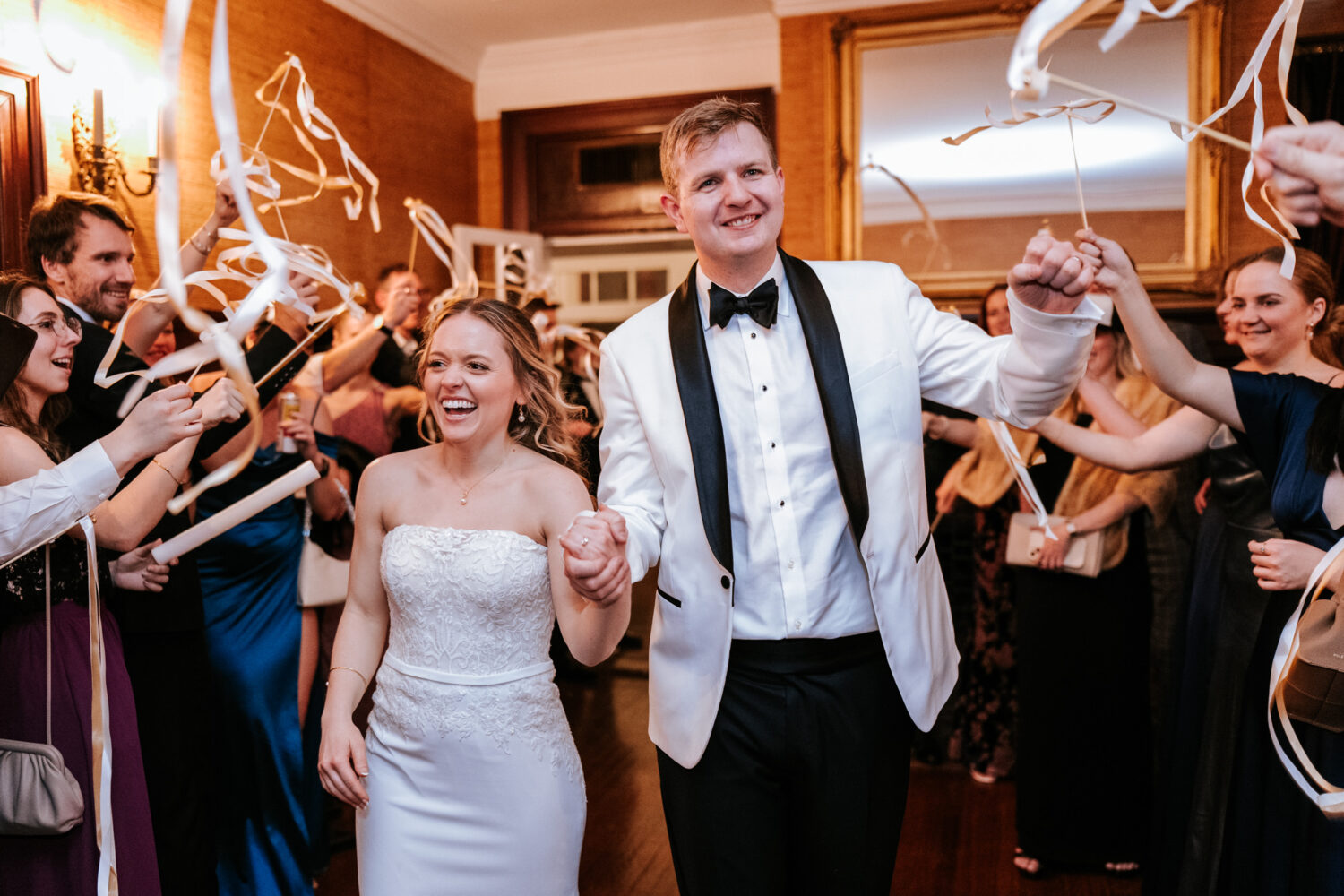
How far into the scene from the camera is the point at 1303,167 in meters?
1.07

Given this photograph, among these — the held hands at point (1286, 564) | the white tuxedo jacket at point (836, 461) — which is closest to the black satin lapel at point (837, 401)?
the white tuxedo jacket at point (836, 461)

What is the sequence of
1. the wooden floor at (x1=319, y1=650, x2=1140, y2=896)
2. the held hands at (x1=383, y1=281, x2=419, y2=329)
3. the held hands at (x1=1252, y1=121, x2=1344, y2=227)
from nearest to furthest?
1. the held hands at (x1=1252, y1=121, x2=1344, y2=227)
2. the wooden floor at (x1=319, y1=650, x2=1140, y2=896)
3. the held hands at (x1=383, y1=281, x2=419, y2=329)

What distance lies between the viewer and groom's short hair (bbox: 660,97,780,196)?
174 cm

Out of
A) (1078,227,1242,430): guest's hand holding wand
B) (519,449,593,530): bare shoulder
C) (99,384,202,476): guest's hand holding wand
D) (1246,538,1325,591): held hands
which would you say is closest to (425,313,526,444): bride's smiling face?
(519,449,593,530): bare shoulder

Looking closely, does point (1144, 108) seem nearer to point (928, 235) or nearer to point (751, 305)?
point (751, 305)

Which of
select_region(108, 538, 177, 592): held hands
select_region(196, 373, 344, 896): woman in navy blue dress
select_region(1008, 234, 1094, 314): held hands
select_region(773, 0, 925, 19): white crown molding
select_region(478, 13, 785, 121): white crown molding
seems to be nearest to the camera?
select_region(1008, 234, 1094, 314): held hands

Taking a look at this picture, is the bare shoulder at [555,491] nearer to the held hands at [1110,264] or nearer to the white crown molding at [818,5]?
the held hands at [1110,264]

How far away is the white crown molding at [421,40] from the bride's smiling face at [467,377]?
12.9 ft

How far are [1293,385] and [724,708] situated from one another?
1.34 metres

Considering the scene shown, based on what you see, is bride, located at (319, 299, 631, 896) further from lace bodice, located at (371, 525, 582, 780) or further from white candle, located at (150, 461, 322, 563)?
white candle, located at (150, 461, 322, 563)

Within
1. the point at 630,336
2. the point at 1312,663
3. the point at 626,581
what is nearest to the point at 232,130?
the point at 626,581

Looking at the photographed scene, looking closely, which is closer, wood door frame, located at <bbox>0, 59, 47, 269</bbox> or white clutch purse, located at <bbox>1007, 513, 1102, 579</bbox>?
white clutch purse, located at <bbox>1007, 513, 1102, 579</bbox>

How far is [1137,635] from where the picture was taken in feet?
10.3

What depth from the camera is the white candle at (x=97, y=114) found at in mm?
3653
